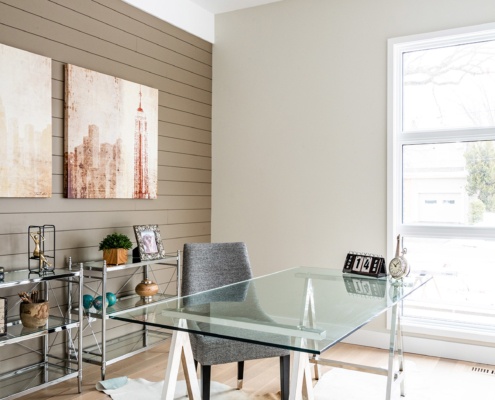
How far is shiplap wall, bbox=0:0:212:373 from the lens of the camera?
3080 mm

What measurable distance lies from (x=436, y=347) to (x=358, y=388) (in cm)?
97

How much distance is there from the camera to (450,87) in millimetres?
3867

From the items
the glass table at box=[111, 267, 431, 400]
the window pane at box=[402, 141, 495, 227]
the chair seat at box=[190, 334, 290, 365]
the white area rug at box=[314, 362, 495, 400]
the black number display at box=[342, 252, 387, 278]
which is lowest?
the white area rug at box=[314, 362, 495, 400]

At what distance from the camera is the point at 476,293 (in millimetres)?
3797

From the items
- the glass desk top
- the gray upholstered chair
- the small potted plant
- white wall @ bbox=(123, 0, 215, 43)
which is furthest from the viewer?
white wall @ bbox=(123, 0, 215, 43)

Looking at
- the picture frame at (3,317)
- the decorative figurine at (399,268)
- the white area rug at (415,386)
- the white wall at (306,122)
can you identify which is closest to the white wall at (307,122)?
the white wall at (306,122)

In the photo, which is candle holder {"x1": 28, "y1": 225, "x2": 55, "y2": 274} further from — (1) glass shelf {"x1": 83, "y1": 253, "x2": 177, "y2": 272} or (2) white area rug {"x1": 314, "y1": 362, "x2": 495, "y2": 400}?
(2) white area rug {"x1": 314, "y1": 362, "x2": 495, "y2": 400}

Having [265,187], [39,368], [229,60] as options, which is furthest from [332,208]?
[39,368]

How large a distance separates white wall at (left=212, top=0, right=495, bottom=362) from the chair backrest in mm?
1260

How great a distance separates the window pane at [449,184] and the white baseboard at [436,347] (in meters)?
0.86

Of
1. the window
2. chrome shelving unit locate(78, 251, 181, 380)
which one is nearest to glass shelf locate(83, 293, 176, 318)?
chrome shelving unit locate(78, 251, 181, 380)

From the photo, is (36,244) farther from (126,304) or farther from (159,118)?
(159,118)

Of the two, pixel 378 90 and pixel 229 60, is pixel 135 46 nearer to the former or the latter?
pixel 229 60

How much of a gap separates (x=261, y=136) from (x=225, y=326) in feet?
9.27
